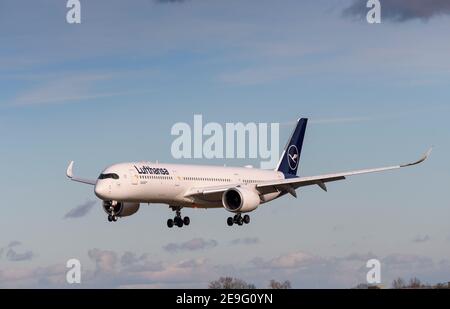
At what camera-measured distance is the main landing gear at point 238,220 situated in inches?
4006

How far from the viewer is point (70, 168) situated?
109 m

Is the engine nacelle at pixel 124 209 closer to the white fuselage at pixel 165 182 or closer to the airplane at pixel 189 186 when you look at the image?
the airplane at pixel 189 186

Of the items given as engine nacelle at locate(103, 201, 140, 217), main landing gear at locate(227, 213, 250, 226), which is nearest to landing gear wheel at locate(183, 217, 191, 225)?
main landing gear at locate(227, 213, 250, 226)

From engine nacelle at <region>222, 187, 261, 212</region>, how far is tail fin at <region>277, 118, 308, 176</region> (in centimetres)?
1782

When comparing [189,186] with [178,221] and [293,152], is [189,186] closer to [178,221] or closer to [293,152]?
[178,221]

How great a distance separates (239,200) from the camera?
99.4 m

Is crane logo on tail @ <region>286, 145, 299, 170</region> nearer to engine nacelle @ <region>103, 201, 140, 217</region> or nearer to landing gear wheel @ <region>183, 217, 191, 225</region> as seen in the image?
landing gear wheel @ <region>183, 217, 191, 225</region>

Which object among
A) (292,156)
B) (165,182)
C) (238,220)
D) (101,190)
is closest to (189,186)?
(165,182)

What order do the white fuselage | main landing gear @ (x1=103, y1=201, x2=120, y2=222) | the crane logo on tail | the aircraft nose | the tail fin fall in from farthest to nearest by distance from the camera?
the crane logo on tail
the tail fin
main landing gear @ (x1=103, y1=201, x2=120, y2=222)
the white fuselage
the aircraft nose

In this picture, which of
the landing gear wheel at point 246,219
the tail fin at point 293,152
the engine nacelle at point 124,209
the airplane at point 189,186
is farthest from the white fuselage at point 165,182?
the tail fin at point 293,152

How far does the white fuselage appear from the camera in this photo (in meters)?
91.6
